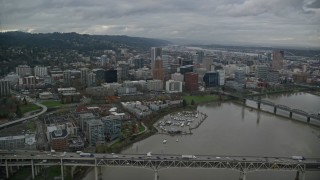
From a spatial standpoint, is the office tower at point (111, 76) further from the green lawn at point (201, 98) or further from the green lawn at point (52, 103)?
the green lawn at point (52, 103)

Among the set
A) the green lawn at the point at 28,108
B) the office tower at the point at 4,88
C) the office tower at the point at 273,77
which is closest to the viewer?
the green lawn at the point at 28,108

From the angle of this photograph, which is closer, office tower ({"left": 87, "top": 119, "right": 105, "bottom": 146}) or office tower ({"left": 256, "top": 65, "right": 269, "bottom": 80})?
office tower ({"left": 87, "top": 119, "right": 105, "bottom": 146})

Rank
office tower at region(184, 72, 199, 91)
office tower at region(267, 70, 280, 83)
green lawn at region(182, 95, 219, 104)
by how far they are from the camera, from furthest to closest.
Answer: office tower at region(267, 70, 280, 83)
office tower at region(184, 72, 199, 91)
green lawn at region(182, 95, 219, 104)

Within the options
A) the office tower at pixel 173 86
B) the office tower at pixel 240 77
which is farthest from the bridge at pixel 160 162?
the office tower at pixel 240 77

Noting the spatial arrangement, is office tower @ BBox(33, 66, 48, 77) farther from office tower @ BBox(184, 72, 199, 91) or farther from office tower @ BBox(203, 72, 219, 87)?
office tower @ BBox(203, 72, 219, 87)

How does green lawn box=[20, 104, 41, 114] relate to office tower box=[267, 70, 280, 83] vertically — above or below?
below

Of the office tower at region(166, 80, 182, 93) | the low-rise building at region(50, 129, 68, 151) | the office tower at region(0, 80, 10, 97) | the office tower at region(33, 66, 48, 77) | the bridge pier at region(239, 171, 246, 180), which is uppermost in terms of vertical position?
the office tower at region(33, 66, 48, 77)

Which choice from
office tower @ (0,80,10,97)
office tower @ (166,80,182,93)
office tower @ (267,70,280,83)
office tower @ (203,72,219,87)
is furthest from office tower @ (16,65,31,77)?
office tower @ (267,70,280,83)
